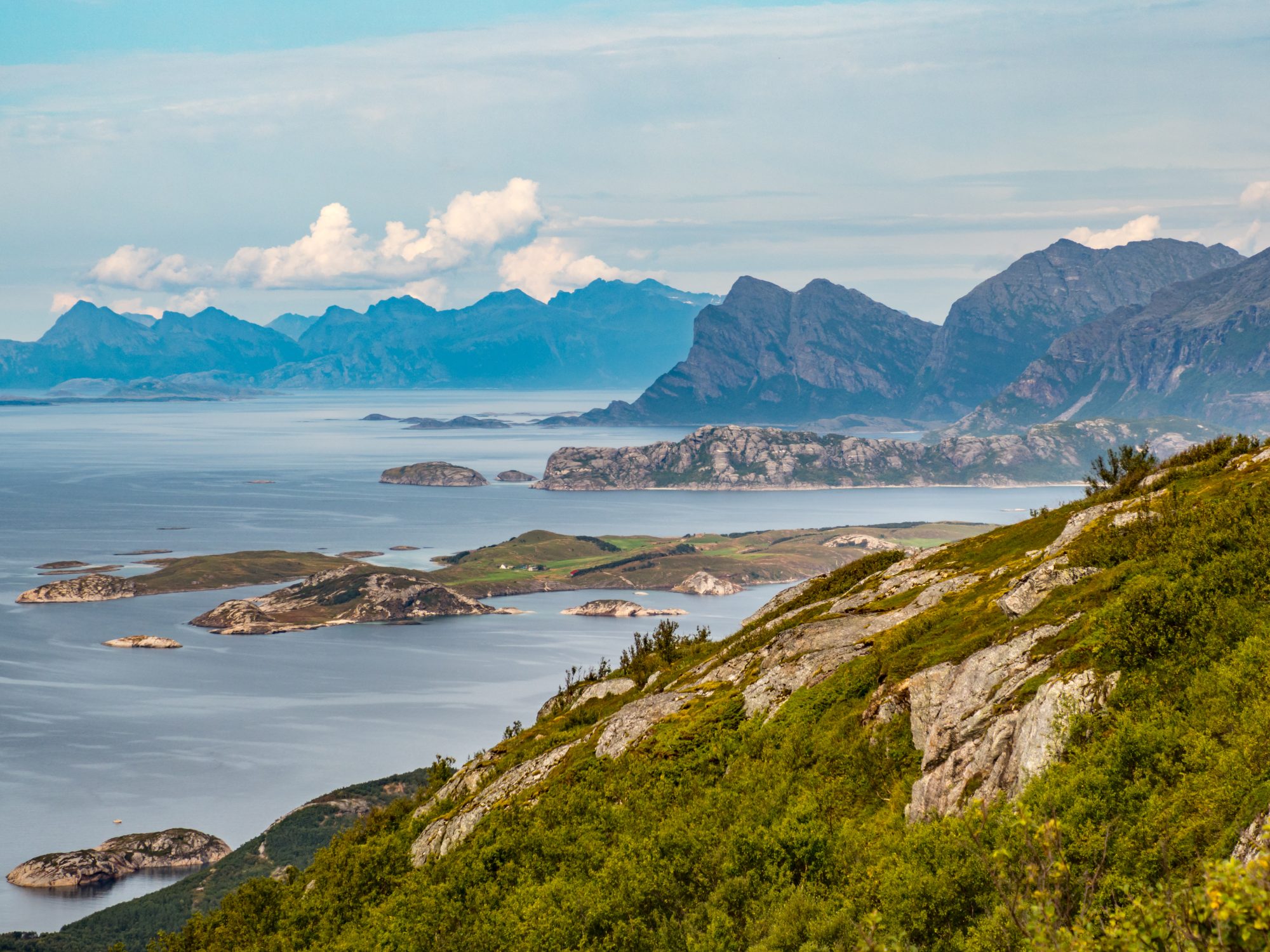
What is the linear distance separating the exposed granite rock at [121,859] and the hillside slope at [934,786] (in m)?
94.9

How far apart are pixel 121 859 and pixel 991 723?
146676 millimetres

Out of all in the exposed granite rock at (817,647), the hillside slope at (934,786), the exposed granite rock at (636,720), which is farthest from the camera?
the exposed granite rock at (636,720)

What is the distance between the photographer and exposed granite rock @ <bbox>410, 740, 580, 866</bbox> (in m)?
57.3

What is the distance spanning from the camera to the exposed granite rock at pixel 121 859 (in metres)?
142

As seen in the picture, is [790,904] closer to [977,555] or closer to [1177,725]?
[1177,725]

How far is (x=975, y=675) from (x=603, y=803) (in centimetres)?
1941

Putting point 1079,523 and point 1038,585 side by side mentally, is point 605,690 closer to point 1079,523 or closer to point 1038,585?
point 1079,523

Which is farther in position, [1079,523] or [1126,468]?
[1126,468]

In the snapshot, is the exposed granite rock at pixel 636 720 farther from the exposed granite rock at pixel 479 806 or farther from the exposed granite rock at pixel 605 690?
the exposed granite rock at pixel 605 690

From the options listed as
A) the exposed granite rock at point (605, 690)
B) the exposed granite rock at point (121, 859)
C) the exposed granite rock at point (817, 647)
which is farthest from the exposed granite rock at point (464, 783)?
the exposed granite rock at point (121, 859)

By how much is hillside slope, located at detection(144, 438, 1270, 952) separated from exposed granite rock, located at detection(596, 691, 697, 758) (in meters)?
0.22

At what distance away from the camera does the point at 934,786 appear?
34.1 meters

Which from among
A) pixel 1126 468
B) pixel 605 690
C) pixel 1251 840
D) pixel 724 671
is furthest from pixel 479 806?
pixel 1126 468

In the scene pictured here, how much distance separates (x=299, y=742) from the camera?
19812 cm
